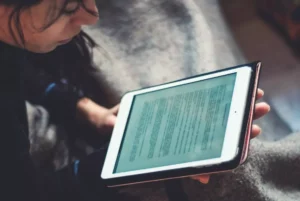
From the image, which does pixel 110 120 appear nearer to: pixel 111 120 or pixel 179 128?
pixel 111 120

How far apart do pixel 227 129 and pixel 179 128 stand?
0.08 metres

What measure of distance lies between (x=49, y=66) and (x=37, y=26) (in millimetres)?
327

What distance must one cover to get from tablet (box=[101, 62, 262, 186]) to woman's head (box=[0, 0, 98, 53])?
155 millimetres

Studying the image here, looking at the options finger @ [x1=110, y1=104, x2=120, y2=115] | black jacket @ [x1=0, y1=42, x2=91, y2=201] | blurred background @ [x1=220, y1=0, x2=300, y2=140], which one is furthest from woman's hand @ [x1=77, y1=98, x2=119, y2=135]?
blurred background @ [x1=220, y1=0, x2=300, y2=140]

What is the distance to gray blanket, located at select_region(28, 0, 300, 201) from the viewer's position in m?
0.67

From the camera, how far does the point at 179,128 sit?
2.03 feet

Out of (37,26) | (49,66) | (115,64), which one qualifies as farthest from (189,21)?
(37,26)

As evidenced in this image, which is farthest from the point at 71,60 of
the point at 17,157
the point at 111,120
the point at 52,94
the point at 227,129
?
the point at 227,129

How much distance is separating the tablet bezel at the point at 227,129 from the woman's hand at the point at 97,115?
0.05m

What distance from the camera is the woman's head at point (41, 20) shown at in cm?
53

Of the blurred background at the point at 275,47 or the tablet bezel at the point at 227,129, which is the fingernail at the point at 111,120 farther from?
the blurred background at the point at 275,47

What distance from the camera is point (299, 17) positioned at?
3.39 ft

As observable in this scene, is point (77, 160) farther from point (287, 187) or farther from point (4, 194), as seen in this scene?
point (287, 187)

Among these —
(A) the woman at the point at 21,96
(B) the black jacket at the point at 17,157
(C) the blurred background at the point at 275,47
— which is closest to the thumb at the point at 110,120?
(A) the woman at the point at 21,96
